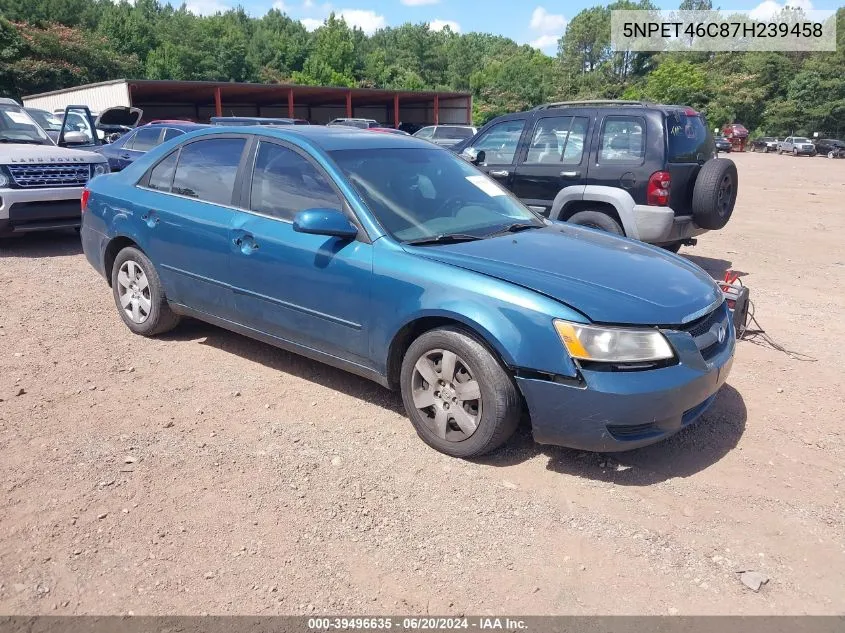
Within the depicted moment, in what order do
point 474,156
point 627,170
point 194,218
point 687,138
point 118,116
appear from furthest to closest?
point 118,116
point 474,156
point 687,138
point 627,170
point 194,218

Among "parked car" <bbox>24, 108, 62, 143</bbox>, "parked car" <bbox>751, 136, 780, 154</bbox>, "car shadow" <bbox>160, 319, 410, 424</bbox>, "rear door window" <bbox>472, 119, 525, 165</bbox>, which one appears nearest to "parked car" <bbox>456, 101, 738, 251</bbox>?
"rear door window" <bbox>472, 119, 525, 165</bbox>

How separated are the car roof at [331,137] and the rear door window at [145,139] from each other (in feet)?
23.7

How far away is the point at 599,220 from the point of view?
741 cm

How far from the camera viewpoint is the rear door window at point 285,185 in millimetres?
4195

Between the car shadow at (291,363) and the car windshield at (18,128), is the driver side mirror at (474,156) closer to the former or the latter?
the car shadow at (291,363)

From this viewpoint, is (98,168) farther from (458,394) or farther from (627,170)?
(458,394)

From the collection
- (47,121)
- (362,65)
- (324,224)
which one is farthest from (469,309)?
(362,65)

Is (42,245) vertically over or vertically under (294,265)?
under

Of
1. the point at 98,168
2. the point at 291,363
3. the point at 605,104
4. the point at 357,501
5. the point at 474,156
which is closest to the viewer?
the point at 357,501

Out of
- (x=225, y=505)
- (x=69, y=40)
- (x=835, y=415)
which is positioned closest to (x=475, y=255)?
(x=225, y=505)

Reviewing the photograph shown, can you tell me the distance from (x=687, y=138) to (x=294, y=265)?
5032 millimetres

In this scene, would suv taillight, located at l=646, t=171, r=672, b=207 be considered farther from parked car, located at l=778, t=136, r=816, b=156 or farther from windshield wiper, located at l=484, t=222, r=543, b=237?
parked car, located at l=778, t=136, r=816, b=156

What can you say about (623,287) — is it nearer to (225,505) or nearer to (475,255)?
(475,255)

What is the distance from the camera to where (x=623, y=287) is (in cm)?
355
